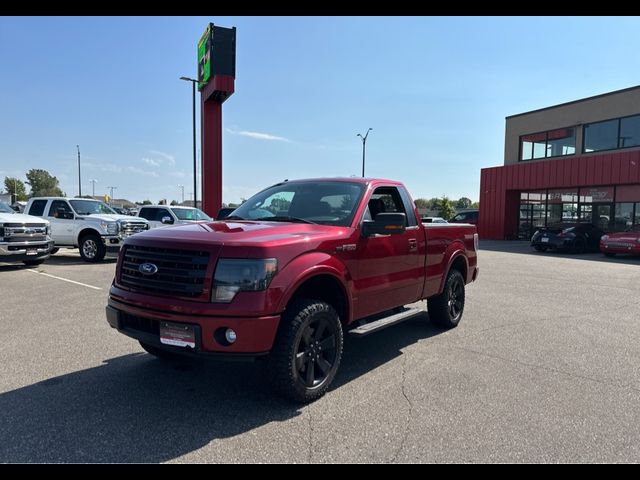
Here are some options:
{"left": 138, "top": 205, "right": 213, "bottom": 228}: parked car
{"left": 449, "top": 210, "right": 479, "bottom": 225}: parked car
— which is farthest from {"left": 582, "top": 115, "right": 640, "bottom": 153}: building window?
{"left": 138, "top": 205, "right": 213, "bottom": 228}: parked car

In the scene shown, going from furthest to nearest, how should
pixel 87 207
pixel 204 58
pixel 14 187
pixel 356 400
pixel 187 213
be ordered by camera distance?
pixel 14 187 < pixel 204 58 < pixel 187 213 < pixel 87 207 < pixel 356 400

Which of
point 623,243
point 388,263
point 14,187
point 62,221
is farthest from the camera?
point 14,187

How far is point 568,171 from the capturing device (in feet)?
79.6

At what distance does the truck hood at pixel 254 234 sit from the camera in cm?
355

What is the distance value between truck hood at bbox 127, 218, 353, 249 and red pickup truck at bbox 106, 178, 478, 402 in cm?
1

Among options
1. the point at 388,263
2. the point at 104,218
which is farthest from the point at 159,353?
the point at 104,218

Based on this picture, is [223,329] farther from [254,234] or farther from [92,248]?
[92,248]

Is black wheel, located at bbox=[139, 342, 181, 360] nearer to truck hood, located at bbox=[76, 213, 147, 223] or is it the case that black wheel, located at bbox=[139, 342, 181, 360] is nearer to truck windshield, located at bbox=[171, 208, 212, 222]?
truck hood, located at bbox=[76, 213, 147, 223]

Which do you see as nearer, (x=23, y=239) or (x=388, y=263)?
(x=388, y=263)

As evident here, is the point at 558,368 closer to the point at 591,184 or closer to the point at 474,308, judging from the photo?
the point at 474,308

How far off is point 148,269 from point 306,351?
1.45 metres

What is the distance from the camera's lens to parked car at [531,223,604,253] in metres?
19.9

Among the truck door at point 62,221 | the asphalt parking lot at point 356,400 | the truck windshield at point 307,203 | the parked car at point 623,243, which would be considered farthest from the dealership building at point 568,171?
the truck door at point 62,221
